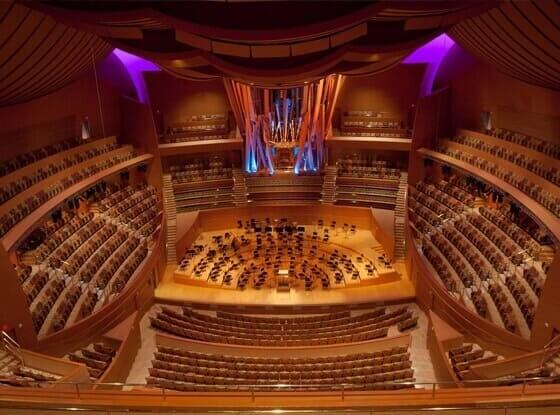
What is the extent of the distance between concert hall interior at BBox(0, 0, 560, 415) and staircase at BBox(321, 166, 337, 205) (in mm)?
111

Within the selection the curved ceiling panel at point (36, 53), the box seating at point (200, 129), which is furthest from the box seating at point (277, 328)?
the box seating at point (200, 129)

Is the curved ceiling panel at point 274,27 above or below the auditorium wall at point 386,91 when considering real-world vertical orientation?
above

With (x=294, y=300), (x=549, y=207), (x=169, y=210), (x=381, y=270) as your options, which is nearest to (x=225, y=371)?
(x=294, y=300)

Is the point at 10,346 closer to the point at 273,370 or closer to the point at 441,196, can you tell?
the point at 273,370

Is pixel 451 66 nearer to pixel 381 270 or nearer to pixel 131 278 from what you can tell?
pixel 381 270

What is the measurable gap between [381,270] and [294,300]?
3.20 meters

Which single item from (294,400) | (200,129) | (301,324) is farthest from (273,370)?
(200,129)

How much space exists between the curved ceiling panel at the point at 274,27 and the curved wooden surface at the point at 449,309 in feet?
19.8

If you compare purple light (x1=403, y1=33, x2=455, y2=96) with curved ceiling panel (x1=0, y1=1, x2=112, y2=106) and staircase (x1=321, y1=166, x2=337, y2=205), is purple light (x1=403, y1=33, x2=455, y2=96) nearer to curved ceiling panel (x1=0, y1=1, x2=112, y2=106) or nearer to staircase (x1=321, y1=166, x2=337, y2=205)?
staircase (x1=321, y1=166, x2=337, y2=205)

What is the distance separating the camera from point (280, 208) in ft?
65.6

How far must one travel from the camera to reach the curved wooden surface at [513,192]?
10.1m

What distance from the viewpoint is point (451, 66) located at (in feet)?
60.1

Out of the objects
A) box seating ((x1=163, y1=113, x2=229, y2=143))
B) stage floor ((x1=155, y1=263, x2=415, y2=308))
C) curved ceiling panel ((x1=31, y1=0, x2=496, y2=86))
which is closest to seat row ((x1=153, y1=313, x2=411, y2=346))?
stage floor ((x1=155, y1=263, x2=415, y2=308))

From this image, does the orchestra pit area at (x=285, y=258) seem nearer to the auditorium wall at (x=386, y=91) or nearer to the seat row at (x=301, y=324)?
the seat row at (x=301, y=324)
